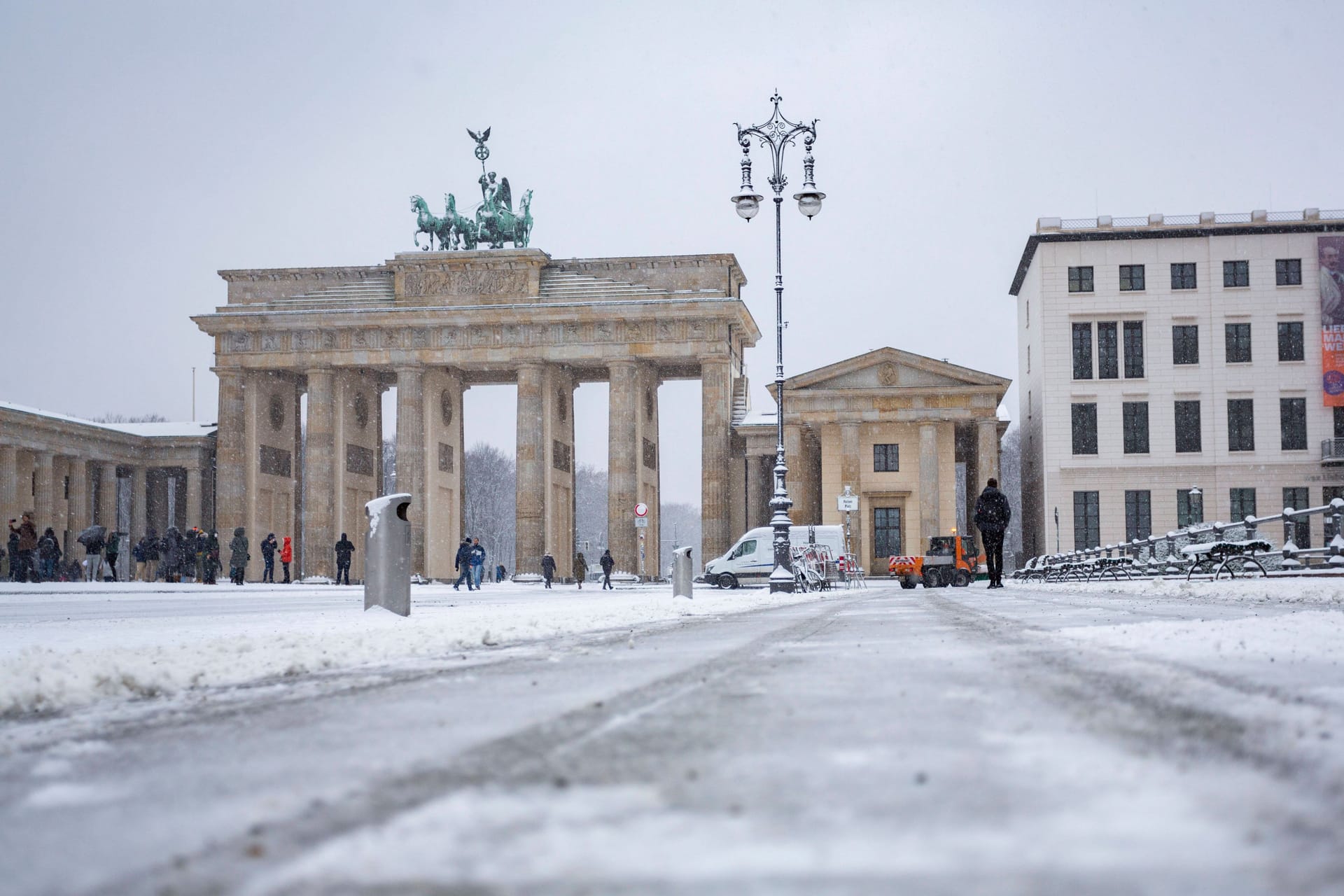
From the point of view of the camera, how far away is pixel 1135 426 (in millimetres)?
62281

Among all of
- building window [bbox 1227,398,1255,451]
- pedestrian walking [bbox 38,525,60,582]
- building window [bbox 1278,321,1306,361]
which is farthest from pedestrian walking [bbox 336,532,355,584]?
building window [bbox 1278,321,1306,361]

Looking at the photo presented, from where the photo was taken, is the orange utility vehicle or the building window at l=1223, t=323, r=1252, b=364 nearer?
the orange utility vehicle

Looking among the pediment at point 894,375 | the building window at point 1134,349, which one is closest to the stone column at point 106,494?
the pediment at point 894,375

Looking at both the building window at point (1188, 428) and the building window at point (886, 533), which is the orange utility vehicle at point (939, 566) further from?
the building window at point (886, 533)

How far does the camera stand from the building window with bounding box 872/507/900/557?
68.2 metres

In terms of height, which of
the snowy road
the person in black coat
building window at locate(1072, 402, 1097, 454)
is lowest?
the snowy road

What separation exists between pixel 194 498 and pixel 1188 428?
53.9m

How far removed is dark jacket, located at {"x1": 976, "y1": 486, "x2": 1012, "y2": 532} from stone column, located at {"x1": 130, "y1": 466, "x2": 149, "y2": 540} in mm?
68600

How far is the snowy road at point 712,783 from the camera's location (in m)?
2.13

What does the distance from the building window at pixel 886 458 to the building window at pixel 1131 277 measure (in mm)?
13252

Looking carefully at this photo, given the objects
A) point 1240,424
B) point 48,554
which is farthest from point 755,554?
point 48,554

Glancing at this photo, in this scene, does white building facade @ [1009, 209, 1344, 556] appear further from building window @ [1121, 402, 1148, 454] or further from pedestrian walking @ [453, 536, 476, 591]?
pedestrian walking @ [453, 536, 476, 591]

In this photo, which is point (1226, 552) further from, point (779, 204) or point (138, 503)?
point (138, 503)

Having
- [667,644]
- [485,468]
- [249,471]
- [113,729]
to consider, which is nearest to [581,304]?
[249,471]
